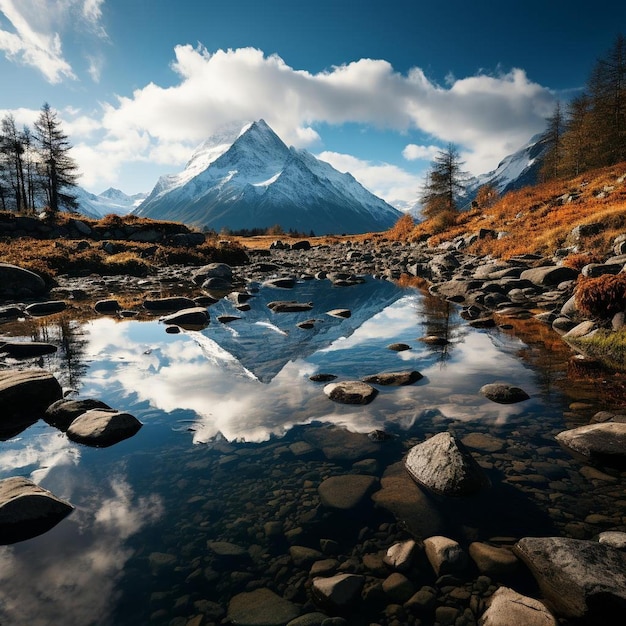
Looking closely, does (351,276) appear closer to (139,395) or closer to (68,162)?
(139,395)

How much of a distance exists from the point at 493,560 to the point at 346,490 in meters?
1.52

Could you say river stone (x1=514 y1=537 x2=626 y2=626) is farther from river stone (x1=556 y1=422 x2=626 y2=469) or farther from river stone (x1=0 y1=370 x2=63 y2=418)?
river stone (x1=0 y1=370 x2=63 y2=418)

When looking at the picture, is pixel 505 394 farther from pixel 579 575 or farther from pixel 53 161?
pixel 53 161

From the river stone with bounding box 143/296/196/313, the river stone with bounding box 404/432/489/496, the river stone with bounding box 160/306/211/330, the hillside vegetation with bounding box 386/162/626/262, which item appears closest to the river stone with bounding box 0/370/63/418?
the river stone with bounding box 404/432/489/496

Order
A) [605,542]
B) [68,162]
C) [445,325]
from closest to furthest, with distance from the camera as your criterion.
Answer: [605,542]
[445,325]
[68,162]

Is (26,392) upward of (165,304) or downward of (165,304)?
downward

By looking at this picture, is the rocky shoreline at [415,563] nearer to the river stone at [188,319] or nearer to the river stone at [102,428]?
the river stone at [102,428]

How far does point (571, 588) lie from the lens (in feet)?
9.39

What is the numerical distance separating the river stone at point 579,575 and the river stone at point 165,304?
1363 centimetres

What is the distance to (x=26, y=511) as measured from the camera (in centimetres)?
373

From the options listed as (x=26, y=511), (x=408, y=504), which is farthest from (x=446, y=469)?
(x=26, y=511)

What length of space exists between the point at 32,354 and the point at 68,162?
5351 cm

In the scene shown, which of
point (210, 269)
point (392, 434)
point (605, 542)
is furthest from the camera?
point (210, 269)

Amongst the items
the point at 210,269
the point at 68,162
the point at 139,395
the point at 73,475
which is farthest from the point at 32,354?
the point at 68,162
